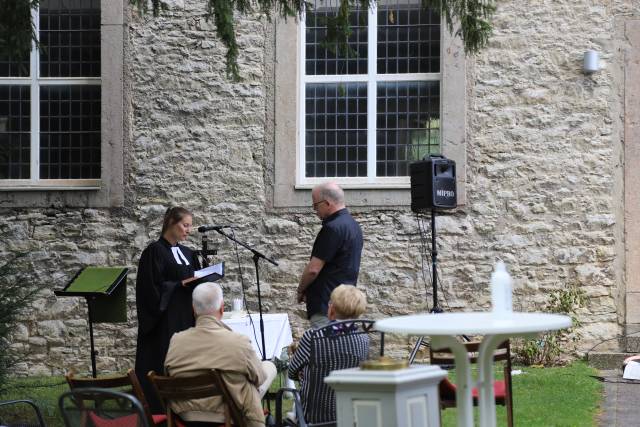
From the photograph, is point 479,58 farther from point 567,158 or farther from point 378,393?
point 378,393

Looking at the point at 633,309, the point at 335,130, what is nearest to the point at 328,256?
the point at 335,130

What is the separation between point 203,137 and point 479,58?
9.04 feet

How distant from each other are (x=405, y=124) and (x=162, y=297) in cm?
429

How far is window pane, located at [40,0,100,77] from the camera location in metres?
12.2

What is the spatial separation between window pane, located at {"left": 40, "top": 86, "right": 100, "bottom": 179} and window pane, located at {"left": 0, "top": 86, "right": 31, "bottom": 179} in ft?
0.50

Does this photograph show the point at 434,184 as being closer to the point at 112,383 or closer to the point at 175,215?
the point at 175,215

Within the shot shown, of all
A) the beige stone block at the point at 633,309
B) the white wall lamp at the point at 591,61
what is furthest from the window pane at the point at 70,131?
the beige stone block at the point at 633,309

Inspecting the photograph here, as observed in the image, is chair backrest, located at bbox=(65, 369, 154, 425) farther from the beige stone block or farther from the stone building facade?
the beige stone block

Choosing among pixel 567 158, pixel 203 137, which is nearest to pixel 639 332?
pixel 567 158

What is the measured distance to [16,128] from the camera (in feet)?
40.1

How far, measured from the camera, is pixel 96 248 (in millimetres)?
11742

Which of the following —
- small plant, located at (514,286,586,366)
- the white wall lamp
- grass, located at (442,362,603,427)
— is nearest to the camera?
grass, located at (442,362,603,427)

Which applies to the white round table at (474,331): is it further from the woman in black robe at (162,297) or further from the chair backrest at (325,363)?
the woman in black robe at (162,297)

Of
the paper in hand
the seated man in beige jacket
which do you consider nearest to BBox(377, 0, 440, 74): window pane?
the paper in hand
